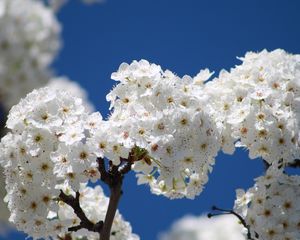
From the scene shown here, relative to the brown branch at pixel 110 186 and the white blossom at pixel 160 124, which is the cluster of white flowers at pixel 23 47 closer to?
the brown branch at pixel 110 186

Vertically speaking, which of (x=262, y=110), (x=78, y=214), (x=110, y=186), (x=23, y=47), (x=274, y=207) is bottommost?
(x=78, y=214)

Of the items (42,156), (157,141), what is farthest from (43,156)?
(157,141)

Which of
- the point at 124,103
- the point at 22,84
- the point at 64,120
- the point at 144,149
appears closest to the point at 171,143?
the point at 144,149

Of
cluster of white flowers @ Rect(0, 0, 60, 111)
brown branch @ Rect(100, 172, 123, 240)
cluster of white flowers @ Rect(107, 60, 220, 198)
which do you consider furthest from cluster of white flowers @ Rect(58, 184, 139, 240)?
cluster of white flowers @ Rect(0, 0, 60, 111)

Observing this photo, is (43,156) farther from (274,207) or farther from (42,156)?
(274,207)

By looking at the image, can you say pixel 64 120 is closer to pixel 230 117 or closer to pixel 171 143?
pixel 171 143
